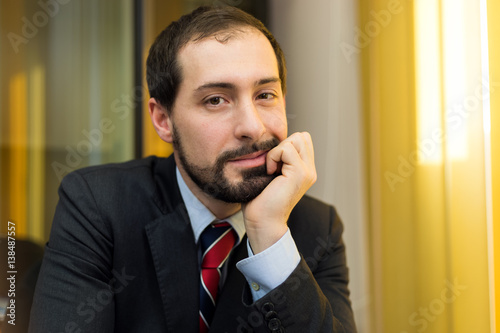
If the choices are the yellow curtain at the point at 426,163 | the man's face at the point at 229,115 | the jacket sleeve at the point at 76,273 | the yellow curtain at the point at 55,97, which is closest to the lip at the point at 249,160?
the man's face at the point at 229,115

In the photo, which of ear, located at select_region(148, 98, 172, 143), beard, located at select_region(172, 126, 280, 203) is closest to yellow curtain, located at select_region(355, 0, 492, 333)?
beard, located at select_region(172, 126, 280, 203)

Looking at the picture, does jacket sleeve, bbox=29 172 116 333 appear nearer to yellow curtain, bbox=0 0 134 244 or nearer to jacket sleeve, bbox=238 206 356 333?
jacket sleeve, bbox=238 206 356 333

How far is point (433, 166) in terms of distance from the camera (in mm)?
1460

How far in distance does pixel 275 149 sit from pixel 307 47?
3.68ft

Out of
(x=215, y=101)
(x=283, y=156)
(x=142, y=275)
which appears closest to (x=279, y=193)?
(x=283, y=156)

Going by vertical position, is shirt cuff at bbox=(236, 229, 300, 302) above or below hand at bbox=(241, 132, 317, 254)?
below

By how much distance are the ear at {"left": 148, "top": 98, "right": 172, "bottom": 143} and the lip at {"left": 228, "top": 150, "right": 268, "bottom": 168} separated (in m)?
0.30

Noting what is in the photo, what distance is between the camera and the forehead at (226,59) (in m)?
1.18

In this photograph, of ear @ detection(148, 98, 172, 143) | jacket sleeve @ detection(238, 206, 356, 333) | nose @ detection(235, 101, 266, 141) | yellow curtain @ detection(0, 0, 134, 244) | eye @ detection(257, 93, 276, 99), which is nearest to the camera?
jacket sleeve @ detection(238, 206, 356, 333)

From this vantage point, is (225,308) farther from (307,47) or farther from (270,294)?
(307,47)

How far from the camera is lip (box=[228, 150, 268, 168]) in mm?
1170

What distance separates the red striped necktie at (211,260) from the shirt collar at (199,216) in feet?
0.05

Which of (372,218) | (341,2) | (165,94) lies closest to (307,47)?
(341,2)

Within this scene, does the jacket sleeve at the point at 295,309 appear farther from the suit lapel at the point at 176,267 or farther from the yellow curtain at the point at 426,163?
the yellow curtain at the point at 426,163
